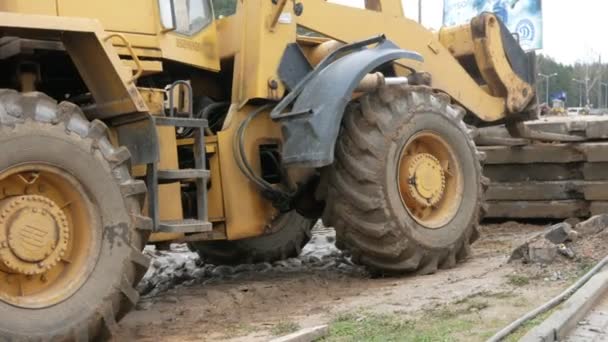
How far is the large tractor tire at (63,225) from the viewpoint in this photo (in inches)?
157

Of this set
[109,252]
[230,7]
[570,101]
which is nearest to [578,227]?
[230,7]

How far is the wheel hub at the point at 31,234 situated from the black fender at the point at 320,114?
6.80ft

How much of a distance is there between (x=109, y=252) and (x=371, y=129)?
2515mm

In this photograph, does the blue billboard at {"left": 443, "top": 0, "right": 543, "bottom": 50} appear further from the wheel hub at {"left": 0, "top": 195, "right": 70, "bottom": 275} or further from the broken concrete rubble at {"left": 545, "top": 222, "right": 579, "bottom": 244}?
the wheel hub at {"left": 0, "top": 195, "right": 70, "bottom": 275}

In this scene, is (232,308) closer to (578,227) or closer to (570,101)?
(578,227)

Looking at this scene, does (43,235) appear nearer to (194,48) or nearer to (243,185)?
(243,185)

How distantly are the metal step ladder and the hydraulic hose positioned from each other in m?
2.07

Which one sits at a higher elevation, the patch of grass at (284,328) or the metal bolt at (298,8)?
the metal bolt at (298,8)

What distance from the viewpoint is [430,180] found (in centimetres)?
646

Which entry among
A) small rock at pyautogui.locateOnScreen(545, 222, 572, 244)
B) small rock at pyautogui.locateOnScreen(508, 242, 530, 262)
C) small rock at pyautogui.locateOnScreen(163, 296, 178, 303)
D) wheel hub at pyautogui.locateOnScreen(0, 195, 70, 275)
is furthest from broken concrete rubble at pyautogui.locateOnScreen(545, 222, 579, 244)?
wheel hub at pyautogui.locateOnScreen(0, 195, 70, 275)

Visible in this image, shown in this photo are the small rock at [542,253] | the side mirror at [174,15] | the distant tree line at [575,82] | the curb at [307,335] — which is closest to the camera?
the curb at [307,335]

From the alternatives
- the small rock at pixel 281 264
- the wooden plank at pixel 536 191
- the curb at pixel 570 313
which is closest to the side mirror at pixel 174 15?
the small rock at pixel 281 264

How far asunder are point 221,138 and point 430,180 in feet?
5.90

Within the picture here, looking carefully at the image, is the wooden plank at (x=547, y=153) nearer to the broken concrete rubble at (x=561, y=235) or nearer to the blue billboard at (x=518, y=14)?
the broken concrete rubble at (x=561, y=235)
